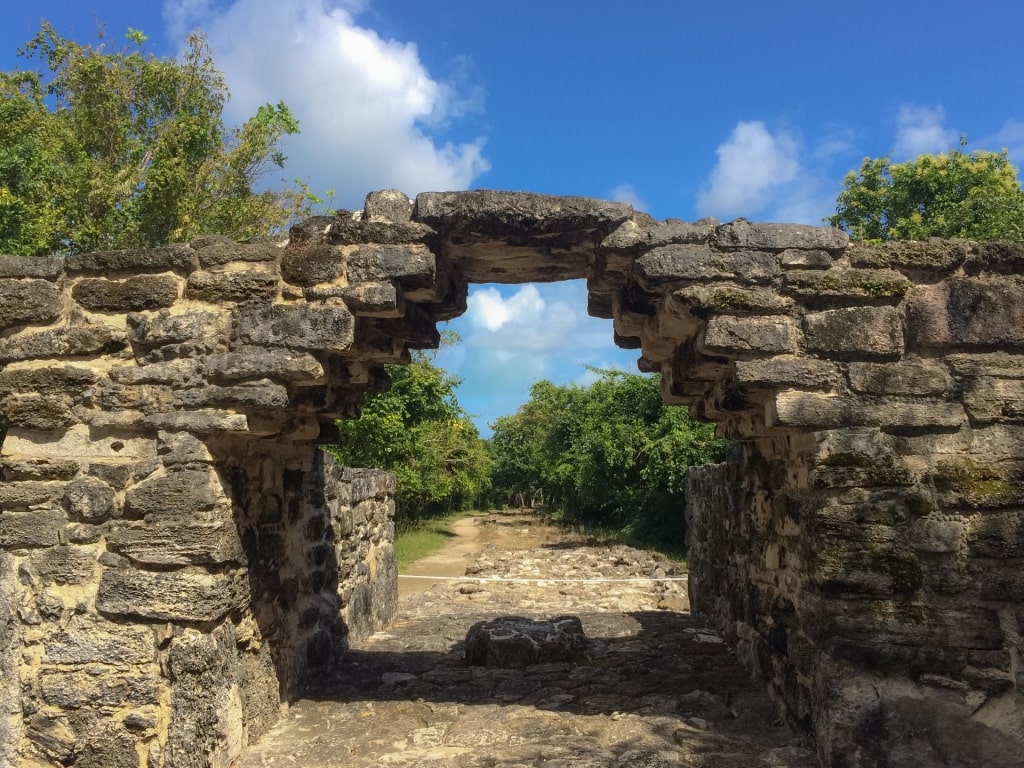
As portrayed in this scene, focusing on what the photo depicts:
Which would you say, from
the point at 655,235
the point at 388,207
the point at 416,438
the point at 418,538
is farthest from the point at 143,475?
the point at 418,538

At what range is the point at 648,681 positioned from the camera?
16.9ft

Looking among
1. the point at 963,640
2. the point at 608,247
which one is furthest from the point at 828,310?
the point at 963,640

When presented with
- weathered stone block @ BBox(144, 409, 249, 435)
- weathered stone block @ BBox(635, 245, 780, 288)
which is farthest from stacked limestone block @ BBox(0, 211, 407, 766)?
weathered stone block @ BBox(635, 245, 780, 288)

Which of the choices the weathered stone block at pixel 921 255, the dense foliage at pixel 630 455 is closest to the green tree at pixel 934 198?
the dense foliage at pixel 630 455

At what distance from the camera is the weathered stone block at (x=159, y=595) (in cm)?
359

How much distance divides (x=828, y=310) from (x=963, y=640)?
161 cm

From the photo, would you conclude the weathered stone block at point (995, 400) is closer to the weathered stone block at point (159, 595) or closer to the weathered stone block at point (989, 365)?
the weathered stone block at point (989, 365)

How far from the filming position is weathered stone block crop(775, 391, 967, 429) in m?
3.57

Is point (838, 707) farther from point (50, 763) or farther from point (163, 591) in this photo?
point (50, 763)

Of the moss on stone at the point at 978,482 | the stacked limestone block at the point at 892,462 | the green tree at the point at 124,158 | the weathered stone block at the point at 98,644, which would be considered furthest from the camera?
the green tree at the point at 124,158

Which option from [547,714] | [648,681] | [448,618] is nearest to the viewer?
[547,714]

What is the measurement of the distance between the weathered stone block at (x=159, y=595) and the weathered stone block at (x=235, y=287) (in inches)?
54.0

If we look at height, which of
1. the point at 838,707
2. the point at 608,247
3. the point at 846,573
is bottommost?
the point at 838,707

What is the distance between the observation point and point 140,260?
3.98 metres
